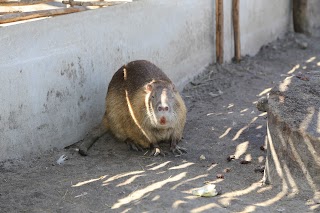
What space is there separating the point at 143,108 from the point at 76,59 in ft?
2.71

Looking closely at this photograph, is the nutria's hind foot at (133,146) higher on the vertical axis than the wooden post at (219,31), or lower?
lower

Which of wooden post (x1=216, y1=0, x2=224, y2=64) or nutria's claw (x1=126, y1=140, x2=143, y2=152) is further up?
wooden post (x1=216, y1=0, x2=224, y2=64)

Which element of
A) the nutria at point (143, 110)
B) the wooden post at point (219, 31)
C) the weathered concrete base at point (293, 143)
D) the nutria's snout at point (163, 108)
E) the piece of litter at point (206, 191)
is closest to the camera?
the weathered concrete base at point (293, 143)

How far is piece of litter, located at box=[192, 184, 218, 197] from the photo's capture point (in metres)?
4.67

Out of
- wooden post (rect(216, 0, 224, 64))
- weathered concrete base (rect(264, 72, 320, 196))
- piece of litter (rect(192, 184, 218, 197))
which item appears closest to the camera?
weathered concrete base (rect(264, 72, 320, 196))

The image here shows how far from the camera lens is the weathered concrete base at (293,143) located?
14.9 feet

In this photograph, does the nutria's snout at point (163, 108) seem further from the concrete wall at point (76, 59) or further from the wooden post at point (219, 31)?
the wooden post at point (219, 31)

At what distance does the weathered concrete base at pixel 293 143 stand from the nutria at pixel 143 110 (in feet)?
3.82

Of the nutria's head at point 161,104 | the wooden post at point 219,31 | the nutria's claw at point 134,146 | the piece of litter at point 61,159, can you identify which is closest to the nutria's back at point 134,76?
the nutria's head at point 161,104

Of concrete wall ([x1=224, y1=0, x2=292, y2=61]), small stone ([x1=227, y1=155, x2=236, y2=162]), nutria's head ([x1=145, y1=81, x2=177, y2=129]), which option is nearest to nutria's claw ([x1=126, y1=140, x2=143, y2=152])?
nutria's head ([x1=145, y1=81, x2=177, y2=129])

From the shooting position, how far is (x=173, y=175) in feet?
17.0

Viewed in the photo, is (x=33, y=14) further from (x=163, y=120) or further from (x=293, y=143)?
(x=293, y=143)

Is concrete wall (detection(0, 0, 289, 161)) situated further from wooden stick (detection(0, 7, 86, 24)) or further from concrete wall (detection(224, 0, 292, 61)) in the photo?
concrete wall (detection(224, 0, 292, 61))

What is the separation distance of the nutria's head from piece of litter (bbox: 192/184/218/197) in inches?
43.7
